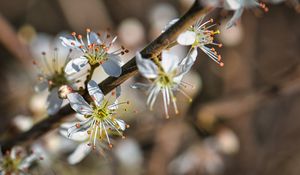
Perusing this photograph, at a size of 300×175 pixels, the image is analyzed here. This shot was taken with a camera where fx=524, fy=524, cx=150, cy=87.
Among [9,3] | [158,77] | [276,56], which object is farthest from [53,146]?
[9,3]

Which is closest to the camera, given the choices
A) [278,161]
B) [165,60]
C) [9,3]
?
[165,60]

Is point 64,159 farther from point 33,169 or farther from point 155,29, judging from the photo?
point 155,29

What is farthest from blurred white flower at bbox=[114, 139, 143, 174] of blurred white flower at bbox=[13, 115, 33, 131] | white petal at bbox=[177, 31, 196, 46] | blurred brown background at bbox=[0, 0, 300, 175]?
white petal at bbox=[177, 31, 196, 46]

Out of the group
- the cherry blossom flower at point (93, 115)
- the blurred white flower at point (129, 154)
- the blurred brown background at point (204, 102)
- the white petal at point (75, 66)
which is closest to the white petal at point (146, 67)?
the cherry blossom flower at point (93, 115)

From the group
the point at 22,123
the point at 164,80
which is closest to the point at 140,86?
the point at 164,80

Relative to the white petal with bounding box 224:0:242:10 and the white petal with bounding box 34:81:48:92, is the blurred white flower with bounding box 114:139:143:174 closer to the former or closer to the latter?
the white petal with bounding box 34:81:48:92

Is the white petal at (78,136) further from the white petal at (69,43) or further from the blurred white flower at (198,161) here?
the blurred white flower at (198,161)
